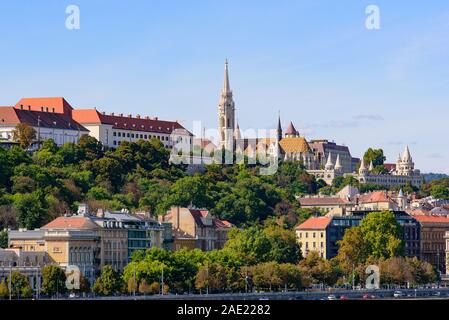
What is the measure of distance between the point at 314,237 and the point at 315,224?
1.48 m

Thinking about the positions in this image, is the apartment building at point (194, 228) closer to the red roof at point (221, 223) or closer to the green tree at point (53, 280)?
the red roof at point (221, 223)

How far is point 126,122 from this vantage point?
124 m

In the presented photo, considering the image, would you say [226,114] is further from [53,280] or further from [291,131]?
[53,280]

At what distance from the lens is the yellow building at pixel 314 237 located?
94312 millimetres

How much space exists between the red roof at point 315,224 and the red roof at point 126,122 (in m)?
27.2

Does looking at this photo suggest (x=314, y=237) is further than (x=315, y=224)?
No

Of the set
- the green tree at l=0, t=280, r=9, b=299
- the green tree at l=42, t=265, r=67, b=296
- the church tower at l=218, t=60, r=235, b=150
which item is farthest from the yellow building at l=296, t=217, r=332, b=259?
the church tower at l=218, t=60, r=235, b=150

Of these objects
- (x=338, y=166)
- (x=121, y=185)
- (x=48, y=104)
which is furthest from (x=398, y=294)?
(x=338, y=166)

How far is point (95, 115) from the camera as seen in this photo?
11938 centimetres

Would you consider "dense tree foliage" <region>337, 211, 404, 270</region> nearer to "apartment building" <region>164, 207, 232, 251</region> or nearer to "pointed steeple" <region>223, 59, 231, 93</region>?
"apartment building" <region>164, 207, 232, 251</region>

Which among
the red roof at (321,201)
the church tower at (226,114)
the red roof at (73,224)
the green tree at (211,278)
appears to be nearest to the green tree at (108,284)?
the green tree at (211,278)
